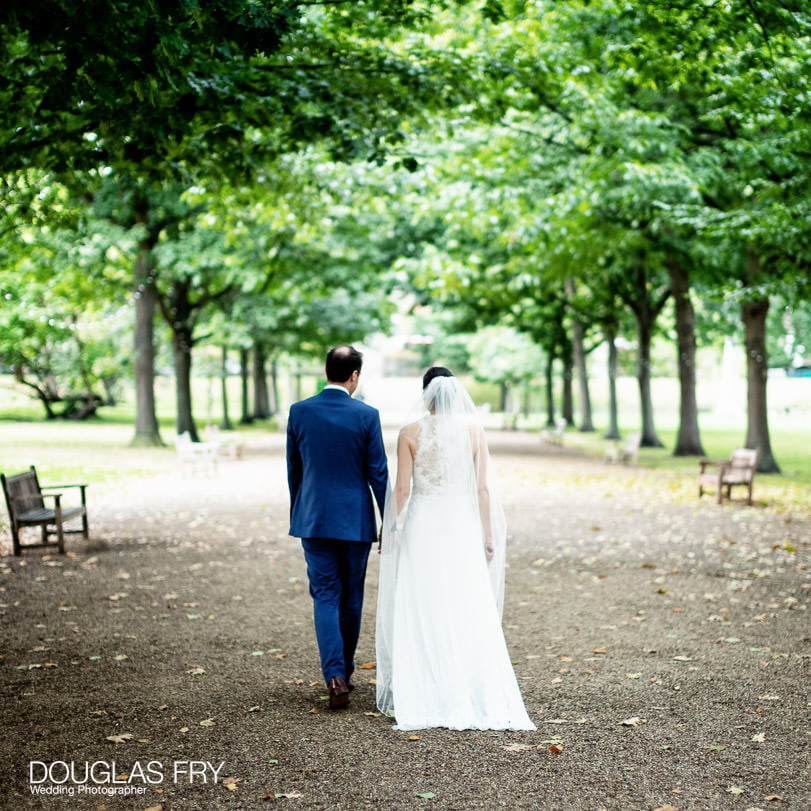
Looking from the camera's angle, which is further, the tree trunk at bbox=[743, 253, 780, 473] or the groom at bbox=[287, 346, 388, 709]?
the tree trunk at bbox=[743, 253, 780, 473]

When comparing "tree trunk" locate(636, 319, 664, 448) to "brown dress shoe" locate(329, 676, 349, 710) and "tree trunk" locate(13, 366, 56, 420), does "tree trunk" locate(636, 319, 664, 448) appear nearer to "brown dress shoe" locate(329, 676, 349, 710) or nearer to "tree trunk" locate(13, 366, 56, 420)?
"brown dress shoe" locate(329, 676, 349, 710)

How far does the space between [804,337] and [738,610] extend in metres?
46.5

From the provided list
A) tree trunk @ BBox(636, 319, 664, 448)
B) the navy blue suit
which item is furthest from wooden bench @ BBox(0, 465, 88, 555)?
tree trunk @ BBox(636, 319, 664, 448)

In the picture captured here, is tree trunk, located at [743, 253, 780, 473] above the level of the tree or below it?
below

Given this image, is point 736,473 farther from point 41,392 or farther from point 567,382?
point 41,392

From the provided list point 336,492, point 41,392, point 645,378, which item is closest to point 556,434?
point 645,378

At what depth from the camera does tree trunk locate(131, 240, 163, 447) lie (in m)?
27.4

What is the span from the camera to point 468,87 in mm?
10727

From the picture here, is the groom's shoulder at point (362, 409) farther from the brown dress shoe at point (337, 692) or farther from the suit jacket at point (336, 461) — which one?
the brown dress shoe at point (337, 692)

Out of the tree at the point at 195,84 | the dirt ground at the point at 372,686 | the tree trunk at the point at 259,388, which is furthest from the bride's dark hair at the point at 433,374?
the tree trunk at the point at 259,388

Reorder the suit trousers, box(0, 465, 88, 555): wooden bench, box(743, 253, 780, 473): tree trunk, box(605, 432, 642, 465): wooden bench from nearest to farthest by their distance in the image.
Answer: the suit trousers, box(0, 465, 88, 555): wooden bench, box(743, 253, 780, 473): tree trunk, box(605, 432, 642, 465): wooden bench

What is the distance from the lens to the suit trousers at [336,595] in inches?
212

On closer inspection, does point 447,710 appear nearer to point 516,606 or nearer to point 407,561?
point 407,561

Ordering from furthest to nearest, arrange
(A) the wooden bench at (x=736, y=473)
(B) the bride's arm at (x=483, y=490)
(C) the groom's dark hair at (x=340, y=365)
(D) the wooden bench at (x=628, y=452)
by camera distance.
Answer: (D) the wooden bench at (x=628, y=452)
(A) the wooden bench at (x=736, y=473)
(B) the bride's arm at (x=483, y=490)
(C) the groom's dark hair at (x=340, y=365)
